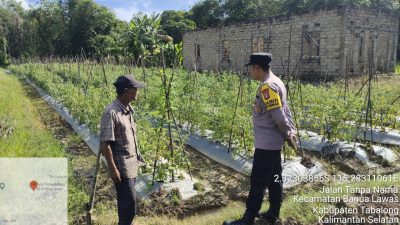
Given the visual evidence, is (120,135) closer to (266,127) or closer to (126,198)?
(126,198)

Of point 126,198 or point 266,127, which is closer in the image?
point 126,198

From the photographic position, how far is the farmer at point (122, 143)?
3203mm

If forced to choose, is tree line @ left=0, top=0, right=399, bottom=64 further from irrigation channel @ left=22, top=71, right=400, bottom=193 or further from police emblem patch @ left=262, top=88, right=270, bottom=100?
police emblem patch @ left=262, top=88, right=270, bottom=100

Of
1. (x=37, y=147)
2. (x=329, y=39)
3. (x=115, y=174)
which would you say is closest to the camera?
(x=115, y=174)

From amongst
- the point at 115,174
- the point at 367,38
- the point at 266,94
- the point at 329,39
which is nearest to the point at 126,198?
the point at 115,174

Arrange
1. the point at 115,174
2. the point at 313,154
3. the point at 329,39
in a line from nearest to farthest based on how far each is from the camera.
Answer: the point at 115,174 → the point at 313,154 → the point at 329,39

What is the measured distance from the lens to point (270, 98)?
3.36 metres

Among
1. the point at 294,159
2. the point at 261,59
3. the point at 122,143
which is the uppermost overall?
the point at 261,59

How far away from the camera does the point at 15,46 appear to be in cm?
4588

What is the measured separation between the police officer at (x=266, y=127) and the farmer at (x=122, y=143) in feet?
3.64

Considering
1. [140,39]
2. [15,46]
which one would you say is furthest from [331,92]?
[15,46]

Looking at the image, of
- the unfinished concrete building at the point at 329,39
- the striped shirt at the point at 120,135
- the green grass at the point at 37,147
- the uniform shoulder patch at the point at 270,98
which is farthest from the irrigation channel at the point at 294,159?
the unfinished concrete building at the point at 329,39

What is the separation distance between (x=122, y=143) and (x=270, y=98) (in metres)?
1.39

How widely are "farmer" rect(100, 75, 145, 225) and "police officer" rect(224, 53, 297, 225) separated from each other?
111 cm
